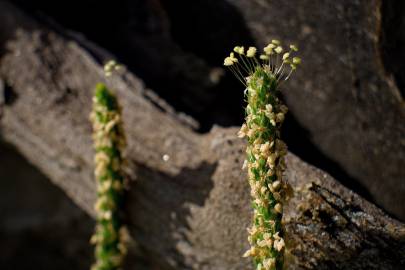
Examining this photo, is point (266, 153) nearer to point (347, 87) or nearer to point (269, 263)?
point (269, 263)

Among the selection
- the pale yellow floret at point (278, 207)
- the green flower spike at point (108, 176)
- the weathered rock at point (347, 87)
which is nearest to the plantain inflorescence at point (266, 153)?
the pale yellow floret at point (278, 207)

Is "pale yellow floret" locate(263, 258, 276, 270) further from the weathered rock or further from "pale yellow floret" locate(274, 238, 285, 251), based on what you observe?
the weathered rock

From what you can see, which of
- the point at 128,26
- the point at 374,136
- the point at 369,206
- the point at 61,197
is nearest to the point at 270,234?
the point at 369,206

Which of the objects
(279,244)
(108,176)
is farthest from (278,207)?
(108,176)

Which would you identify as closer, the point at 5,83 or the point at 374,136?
the point at 374,136

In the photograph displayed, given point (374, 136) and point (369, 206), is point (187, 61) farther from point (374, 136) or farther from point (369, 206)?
point (369, 206)

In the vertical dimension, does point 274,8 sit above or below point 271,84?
above

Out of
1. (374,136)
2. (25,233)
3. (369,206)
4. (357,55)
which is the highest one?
(357,55)

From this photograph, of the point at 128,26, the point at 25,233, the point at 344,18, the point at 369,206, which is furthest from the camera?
the point at 25,233
